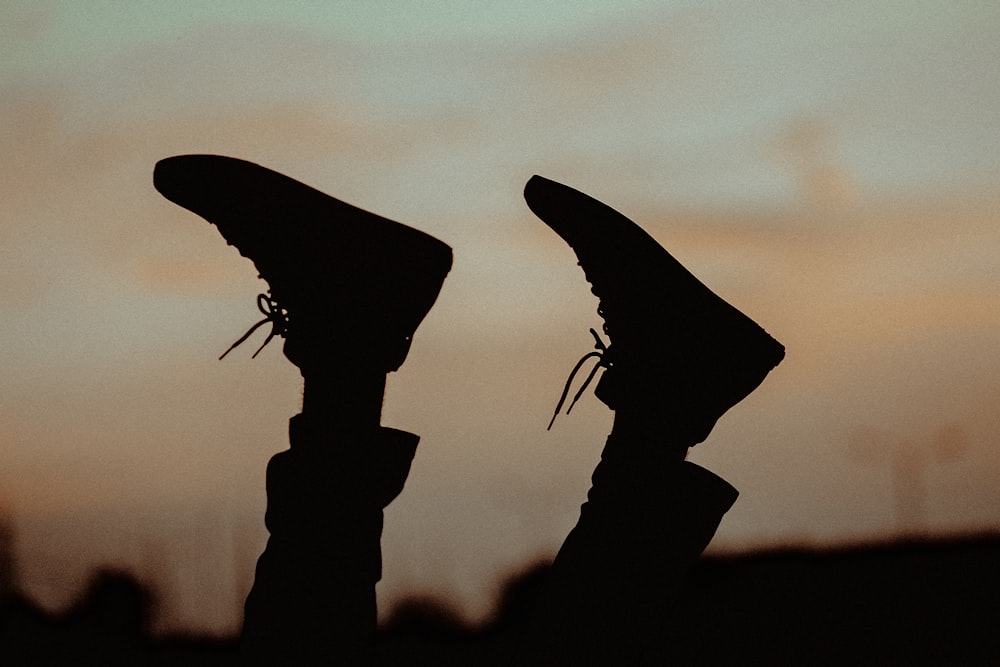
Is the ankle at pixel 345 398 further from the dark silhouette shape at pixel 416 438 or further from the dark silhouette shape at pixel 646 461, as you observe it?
the dark silhouette shape at pixel 646 461

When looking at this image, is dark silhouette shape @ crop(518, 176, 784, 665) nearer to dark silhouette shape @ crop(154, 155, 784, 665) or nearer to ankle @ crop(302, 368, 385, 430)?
dark silhouette shape @ crop(154, 155, 784, 665)

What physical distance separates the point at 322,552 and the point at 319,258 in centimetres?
65

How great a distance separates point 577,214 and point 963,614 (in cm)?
245

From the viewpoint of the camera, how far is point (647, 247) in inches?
111

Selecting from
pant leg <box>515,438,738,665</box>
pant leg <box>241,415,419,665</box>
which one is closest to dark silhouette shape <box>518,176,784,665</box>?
pant leg <box>515,438,738,665</box>

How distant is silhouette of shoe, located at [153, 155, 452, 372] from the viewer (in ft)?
8.99

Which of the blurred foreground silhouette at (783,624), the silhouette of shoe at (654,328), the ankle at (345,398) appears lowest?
the blurred foreground silhouette at (783,624)

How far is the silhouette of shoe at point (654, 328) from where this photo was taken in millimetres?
2645

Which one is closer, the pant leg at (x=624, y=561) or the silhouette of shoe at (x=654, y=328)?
the pant leg at (x=624, y=561)

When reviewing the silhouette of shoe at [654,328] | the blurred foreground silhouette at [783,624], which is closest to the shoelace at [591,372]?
the silhouette of shoe at [654,328]

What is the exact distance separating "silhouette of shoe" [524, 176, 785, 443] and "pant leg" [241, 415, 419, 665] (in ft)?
1.53

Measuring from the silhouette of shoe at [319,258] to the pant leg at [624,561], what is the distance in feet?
1.78

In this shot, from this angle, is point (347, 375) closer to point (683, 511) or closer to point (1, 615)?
point (683, 511)

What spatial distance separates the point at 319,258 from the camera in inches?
111
